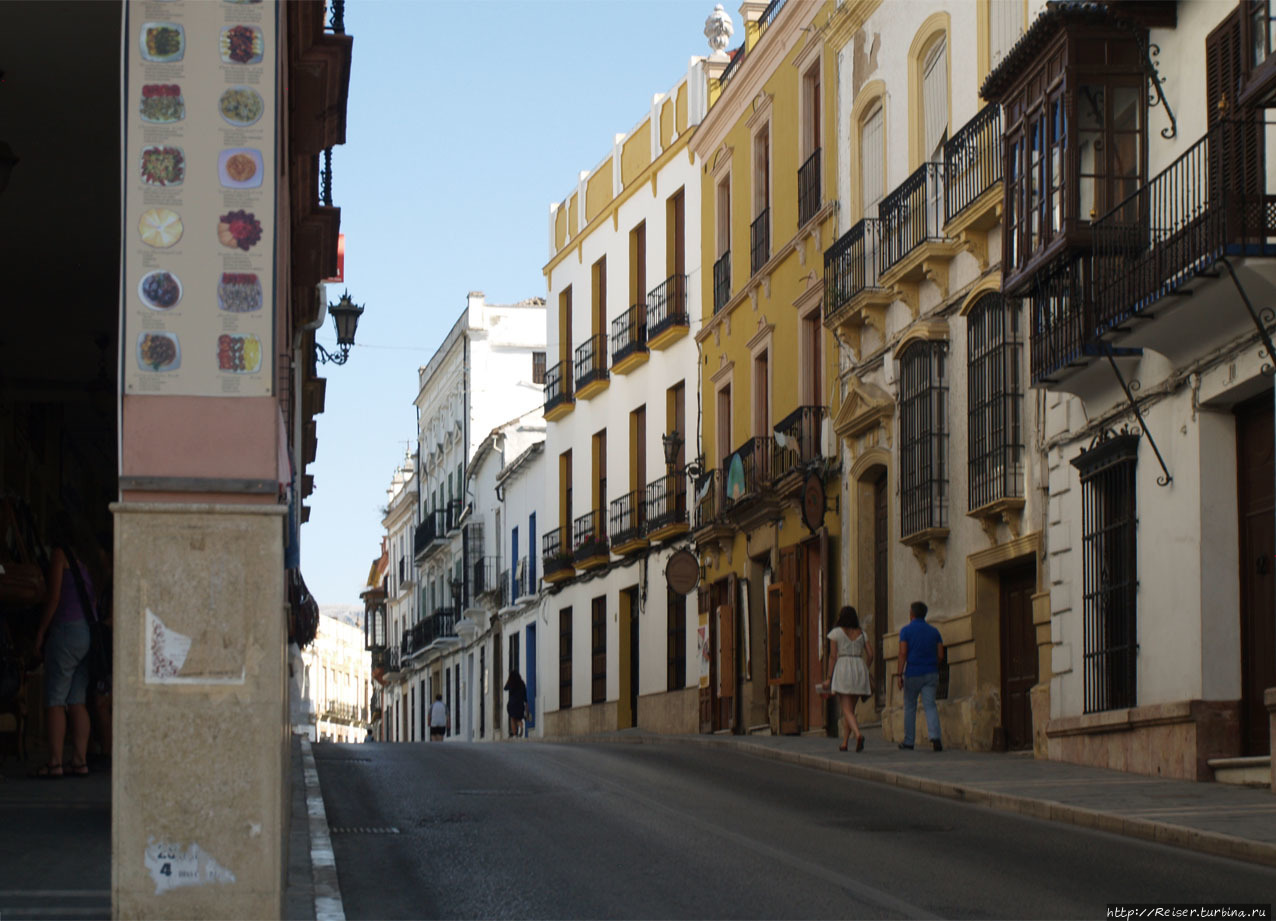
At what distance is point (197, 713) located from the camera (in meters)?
7.75

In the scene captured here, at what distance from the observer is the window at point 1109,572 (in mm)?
17438

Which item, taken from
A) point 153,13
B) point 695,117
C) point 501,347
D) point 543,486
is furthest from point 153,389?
point 501,347

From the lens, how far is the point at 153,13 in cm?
816

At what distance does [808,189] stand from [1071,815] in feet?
53.9

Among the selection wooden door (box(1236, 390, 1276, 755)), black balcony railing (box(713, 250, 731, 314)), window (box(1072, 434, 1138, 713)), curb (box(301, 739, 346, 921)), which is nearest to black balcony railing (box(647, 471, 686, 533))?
black balcony railing (box(713, 250, 731, 314))

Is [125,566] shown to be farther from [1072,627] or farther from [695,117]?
[695,117]

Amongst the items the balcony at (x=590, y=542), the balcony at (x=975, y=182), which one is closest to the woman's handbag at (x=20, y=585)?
the balcony at (x=975, y=182)

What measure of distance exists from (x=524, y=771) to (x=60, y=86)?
25.5 ft

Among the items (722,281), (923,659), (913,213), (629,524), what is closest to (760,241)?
(722,281)

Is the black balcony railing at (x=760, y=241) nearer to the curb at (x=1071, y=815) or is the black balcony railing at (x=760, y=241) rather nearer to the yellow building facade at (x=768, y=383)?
the yellow building facade at (x=768, y=383)

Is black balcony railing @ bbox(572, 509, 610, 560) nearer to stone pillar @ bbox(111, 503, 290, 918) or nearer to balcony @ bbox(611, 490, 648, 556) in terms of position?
balcony @ bbox(611, 490, 648, 556)

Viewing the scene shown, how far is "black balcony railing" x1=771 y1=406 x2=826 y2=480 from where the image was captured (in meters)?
27.3

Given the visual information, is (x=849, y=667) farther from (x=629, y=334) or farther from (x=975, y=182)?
(x=629, y=334)

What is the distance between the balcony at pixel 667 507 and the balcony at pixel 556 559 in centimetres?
526
